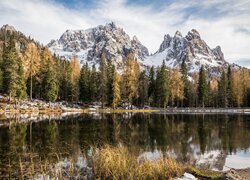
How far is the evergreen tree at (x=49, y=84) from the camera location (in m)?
79.7

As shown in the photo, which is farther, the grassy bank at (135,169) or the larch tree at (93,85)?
the larch tree at (93,85)

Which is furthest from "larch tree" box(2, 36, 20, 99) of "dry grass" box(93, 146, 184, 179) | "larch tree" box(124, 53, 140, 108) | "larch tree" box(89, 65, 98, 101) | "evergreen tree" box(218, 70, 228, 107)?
"evergreen tree" box(218, 70, 228, 107)

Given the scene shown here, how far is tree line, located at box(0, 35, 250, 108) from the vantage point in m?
74.4

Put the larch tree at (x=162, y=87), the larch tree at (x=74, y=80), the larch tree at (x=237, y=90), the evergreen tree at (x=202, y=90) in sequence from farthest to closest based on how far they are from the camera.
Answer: the larch tree at (x=237, y=90) < the evergreen tree at (x=202, y=90) < the larch tree at (x=162, y=87) < the larch tree at (x=74, y=80)

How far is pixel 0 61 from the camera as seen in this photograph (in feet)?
273

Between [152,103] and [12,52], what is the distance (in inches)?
2404

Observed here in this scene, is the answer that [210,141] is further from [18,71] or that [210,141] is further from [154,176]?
[18,71]

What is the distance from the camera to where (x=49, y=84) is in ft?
265

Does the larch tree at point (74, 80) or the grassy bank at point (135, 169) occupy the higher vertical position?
the larch tree at point (74, 80)

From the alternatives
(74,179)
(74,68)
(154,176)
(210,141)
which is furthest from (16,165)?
(74,68)

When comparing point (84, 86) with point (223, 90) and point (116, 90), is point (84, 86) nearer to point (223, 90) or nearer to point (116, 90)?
point (116, 90)

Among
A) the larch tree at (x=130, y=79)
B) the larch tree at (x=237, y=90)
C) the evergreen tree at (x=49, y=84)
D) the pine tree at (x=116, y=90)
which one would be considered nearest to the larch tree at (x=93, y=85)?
the pine tree at (x=116, y=90)

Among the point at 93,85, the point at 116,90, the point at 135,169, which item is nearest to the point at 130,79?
the point at 116,90

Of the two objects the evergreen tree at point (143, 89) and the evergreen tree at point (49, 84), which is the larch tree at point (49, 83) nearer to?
the evergreen tree at point (49, 84)
